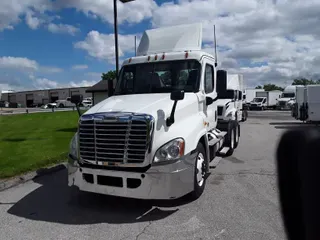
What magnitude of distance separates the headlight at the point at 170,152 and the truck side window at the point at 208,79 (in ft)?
7.40

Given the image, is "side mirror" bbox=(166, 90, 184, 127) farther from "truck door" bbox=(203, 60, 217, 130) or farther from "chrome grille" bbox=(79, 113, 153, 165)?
"truck door" bbox=(203, 60, 217, 130)

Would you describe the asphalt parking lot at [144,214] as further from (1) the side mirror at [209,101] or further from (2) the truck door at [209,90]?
(1) the side mirror at [209,101]

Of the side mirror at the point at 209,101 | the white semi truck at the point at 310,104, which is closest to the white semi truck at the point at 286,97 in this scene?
the white semi truck at the point at 310,104

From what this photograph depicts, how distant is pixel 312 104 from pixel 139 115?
57.5ft

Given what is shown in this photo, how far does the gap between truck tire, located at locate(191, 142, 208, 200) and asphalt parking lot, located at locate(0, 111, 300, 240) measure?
0.17m

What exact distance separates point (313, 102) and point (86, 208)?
18.1 metres

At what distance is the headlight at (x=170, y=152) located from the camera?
4.86m

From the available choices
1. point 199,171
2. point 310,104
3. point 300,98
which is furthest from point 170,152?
point 300,98

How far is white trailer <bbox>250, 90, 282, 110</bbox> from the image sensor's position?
45.8 meters

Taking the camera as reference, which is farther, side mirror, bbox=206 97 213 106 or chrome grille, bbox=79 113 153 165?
side mirror, bbox=206 97 213 106

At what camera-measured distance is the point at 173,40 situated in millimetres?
7578

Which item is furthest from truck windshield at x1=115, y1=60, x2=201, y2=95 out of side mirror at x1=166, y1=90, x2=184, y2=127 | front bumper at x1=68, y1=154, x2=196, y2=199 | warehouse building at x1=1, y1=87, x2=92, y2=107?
warehouse building at x1=1, y1=87, x2=92, y2=107

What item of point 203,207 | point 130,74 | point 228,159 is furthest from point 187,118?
point 228,159

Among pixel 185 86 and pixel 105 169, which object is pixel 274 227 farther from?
pixel 185 86
